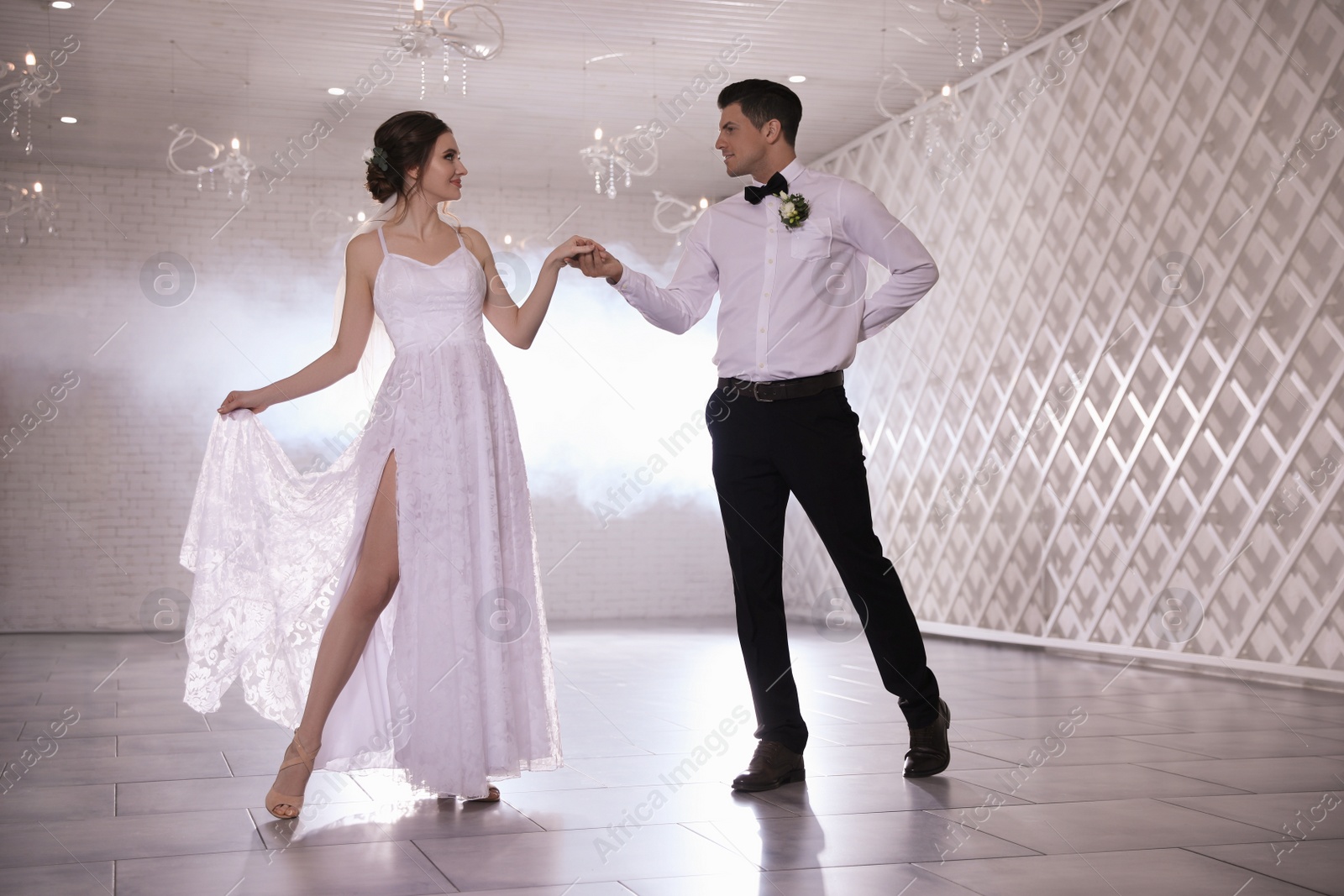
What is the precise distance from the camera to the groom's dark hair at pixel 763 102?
100 inches

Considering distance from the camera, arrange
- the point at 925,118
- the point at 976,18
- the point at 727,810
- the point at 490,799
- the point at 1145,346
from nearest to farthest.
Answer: the point at 727,810 < the point at 490,799 < the point at 1145,346 < the point at 976,18 < the point at 925,118

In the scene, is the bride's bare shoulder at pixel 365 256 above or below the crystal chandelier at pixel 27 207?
above

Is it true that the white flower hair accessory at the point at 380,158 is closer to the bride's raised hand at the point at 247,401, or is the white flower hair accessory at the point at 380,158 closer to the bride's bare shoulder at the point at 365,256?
the bride's bare shoulder at the point at 365,256

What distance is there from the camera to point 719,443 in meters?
2.51

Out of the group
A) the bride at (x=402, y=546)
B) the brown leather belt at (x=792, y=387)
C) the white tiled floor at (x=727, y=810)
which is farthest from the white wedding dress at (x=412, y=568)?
the brown leather belt at (x=792, y=387)

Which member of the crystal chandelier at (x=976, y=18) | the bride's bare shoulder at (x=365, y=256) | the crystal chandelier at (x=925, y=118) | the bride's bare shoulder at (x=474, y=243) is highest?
the crystal chandelier at (x=976, y=18)

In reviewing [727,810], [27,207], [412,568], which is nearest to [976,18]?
[412,568]

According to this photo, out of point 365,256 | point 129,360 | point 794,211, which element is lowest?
point 129,360

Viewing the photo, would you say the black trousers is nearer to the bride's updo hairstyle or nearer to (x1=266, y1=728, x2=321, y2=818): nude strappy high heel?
the bride's updo hairstyle

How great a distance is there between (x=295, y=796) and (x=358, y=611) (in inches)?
13.5

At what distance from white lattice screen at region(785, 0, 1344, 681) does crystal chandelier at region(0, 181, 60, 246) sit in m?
5.02

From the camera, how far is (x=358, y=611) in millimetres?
2299

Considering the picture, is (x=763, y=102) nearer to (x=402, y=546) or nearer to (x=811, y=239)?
(x=811, y=239)

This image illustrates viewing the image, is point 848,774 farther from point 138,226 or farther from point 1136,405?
point 138,226
